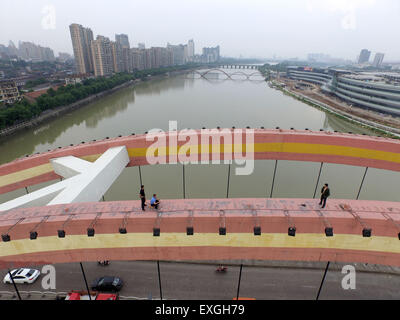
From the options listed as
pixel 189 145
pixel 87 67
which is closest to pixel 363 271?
pixel 189 145

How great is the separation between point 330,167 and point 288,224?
16.6 m

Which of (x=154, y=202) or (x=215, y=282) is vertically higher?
(x=154, y=202)

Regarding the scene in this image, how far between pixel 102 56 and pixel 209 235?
295ft

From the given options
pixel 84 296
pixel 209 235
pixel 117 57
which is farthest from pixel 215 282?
pixel 117 57

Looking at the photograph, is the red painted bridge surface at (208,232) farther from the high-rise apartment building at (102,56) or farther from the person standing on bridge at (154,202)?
the high-rise apartment building at (102,56)

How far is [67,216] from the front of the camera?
6.00 metres

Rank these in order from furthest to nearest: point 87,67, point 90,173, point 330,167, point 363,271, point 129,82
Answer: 1. point 87,67
2. point 129,82
3. point 330,167
4. point 363,271
5. point 90,173

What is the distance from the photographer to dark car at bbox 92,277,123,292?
9.30 m

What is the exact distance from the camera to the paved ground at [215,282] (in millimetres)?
9305

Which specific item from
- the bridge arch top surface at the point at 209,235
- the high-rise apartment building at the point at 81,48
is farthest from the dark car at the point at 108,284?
the high-rise apartment building at the point at 81,48

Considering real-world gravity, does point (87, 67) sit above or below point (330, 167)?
above

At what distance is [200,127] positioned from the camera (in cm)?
3181

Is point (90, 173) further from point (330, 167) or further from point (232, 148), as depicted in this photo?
point (330, 167)

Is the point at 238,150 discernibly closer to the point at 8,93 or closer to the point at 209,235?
the point at 209,235
